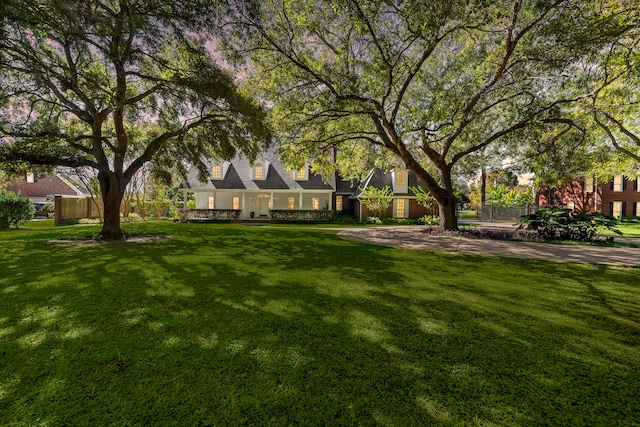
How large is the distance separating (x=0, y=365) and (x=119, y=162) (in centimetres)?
1019

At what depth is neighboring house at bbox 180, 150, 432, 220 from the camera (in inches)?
965

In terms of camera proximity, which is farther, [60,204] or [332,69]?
[60,204]

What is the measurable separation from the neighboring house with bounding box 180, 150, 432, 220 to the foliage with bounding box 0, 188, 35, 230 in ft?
34.0

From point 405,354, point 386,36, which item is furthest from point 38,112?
point 405,354

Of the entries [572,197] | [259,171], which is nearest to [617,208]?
[572,197]

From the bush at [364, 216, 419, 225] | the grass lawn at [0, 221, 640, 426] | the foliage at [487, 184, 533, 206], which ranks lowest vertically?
the grass lawn at [0, 221, 640, 426]

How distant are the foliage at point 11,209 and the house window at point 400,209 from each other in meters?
26.2

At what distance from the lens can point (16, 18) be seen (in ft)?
17.2

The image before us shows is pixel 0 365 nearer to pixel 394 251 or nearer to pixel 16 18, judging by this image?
pixel 16 18

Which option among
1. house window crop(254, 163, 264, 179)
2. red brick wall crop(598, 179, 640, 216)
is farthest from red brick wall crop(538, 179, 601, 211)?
house window crop(254, 163, 264, 179)

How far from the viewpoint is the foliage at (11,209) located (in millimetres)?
14078

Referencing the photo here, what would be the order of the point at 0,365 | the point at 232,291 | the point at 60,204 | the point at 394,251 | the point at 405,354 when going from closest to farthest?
the point at 0,365, the point at 405,354, the point at 232,291, the point at 394,251, the point at 60,204

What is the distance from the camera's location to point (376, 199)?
23.8 m

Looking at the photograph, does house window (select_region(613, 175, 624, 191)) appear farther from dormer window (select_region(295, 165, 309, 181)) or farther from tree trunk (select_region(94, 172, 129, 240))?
tree trunk (select_region(94, 172, 129, 240))
